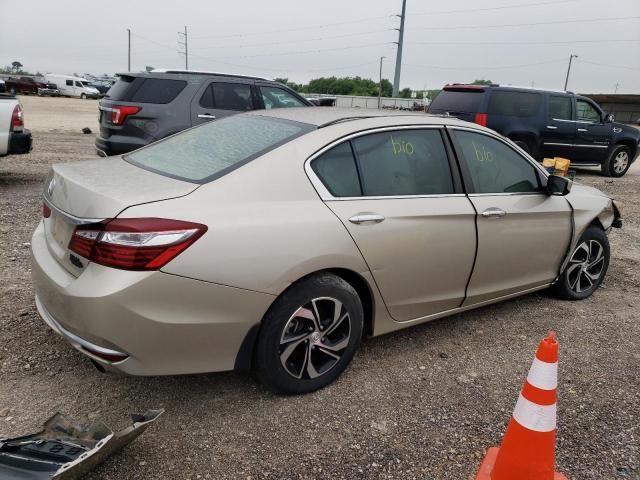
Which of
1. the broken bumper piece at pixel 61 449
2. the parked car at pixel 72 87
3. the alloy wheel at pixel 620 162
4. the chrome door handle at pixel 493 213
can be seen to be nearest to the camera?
the broken bumper piece at pixel 61 449

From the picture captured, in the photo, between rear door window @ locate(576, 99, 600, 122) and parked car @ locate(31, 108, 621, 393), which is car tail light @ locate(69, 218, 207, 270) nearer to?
parked car @ locate(31, 108, 621, 393)

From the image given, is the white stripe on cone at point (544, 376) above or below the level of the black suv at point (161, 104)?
below

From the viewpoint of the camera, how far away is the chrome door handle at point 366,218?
286cm

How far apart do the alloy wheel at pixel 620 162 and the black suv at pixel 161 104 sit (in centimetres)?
903

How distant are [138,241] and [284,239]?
0.67m

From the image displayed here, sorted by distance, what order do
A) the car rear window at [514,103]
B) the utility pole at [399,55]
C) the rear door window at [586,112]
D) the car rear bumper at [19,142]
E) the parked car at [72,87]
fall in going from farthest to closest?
the parked car at [72,87] < the utility pole at [399,55] < the rear door window at [586,112] < the car rear window at [514,103] < the car rear bumper at [19,142]

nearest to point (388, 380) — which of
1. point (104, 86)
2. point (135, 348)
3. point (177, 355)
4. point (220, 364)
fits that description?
point (220, 364)

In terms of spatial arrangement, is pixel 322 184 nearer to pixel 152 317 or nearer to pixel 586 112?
pixel 152 317

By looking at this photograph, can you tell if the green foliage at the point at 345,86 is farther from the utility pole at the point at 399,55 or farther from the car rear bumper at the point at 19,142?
the car rear bumper at the point at 19,142

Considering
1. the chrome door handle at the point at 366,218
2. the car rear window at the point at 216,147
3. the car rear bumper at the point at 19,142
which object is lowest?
the car rear bumper at the point at 19,142

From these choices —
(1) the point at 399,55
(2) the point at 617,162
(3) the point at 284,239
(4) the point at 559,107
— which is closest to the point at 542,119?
(4) the point at 559,107

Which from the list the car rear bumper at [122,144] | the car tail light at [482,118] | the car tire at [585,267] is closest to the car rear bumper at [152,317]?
the car tire at [585,267]

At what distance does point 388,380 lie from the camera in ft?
10.3

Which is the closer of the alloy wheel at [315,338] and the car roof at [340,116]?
the alloy wheel at [315,338]
